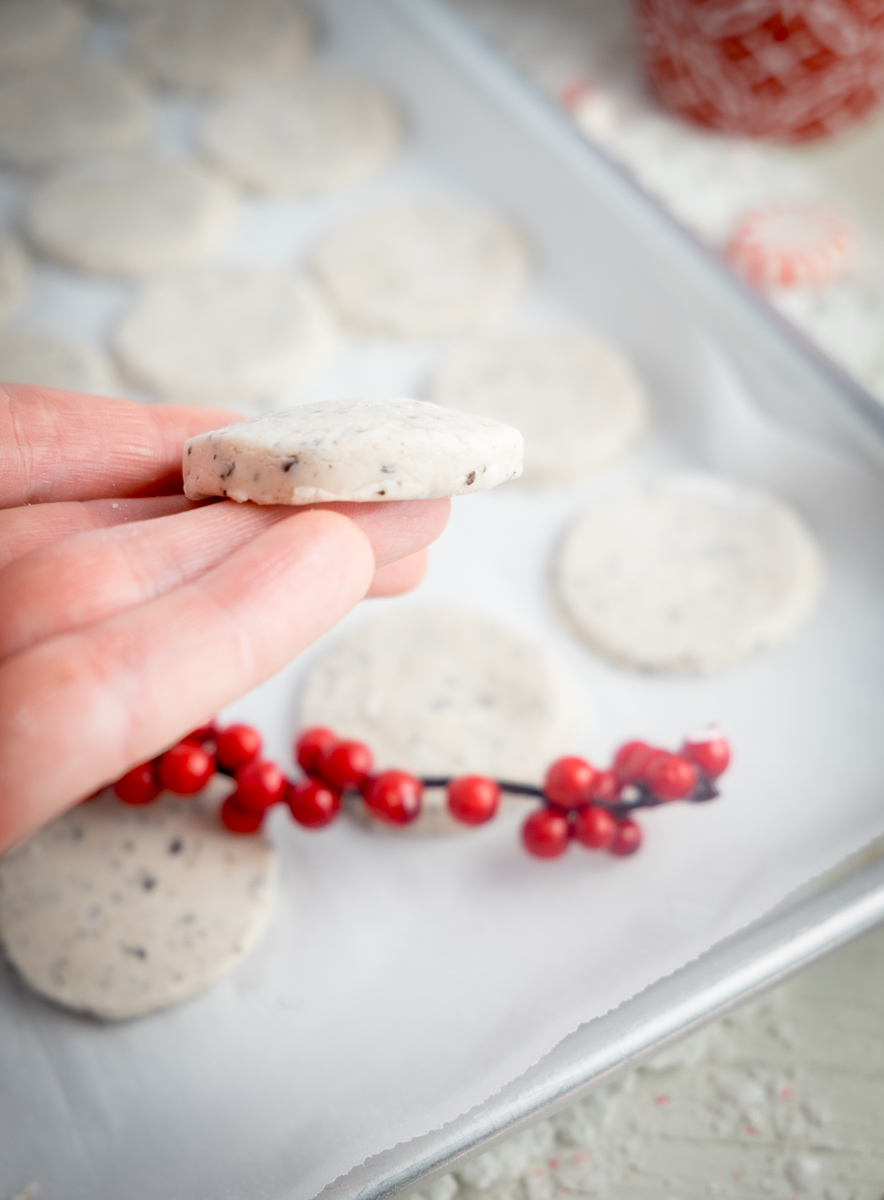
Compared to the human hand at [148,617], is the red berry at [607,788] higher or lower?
lower

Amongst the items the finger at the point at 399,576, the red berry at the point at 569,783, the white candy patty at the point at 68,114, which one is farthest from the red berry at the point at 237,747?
the white candy patty at the point at 68,114

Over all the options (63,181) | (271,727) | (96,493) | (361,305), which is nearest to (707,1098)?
(271,727)

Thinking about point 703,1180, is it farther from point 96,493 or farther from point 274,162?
point 274,162

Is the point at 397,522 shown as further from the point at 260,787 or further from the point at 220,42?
the point at 220,42

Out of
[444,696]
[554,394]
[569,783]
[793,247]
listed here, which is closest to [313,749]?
[444,696]

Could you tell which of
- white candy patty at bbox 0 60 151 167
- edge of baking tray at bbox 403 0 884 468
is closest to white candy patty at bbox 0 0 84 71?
white candy patty at bbox 0 60 151 167

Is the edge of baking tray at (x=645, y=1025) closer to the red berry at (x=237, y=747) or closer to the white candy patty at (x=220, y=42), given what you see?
the red berry at (x=237, y=747)
